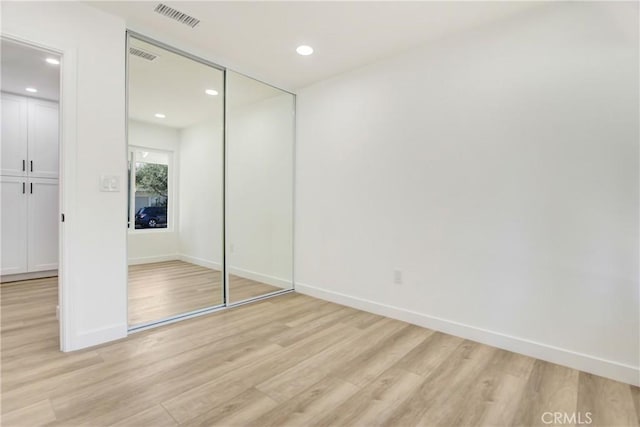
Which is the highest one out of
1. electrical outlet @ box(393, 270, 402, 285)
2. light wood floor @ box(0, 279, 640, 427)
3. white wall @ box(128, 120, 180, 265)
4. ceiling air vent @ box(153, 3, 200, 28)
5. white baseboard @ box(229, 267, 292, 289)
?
ceiling air vent @ box(153, 3, 200, 28)

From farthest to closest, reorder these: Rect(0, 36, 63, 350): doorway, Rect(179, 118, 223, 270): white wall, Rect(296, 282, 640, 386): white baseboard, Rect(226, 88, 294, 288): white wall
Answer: Rect(0, 36, 63, 350): doorway, Rect(226, 88, 294, 288): white wall, Rect(179, 118, 223, 270): white wall, Rect(296, 282, 640, 386): white baseboard

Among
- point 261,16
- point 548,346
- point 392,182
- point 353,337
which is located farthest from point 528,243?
point 261,16

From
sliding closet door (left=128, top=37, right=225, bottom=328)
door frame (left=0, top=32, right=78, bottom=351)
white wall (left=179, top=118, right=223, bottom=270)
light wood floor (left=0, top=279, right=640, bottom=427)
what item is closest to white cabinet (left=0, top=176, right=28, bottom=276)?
light wood floor (left=0, top=279, right=640, bottom=427)

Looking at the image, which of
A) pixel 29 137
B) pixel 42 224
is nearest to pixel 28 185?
pixel 42 224

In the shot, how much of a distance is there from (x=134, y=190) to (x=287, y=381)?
2097mm

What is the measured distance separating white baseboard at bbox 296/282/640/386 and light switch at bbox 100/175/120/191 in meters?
2.38

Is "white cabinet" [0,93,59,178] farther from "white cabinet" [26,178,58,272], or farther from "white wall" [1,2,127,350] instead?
"white wall" [1,2,127,350]

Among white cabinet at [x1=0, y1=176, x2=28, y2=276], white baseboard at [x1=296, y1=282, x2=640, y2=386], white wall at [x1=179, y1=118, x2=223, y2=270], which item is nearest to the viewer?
white baseboard at [x1=296, y1=282, x2=640, y2=386]

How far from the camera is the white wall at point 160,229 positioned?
281 centimetres

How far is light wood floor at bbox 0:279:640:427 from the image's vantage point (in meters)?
1.58

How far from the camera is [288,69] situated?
10.9 ft

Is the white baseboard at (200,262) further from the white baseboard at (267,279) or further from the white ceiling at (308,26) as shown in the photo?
the white ceiling at (308,26)

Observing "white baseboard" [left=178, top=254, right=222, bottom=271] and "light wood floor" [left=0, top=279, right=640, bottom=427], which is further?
"white baseboard" [left=178, top=254, right=222, bottom=271]

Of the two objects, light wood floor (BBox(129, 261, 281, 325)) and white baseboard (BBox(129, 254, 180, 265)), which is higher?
white baseboard (BBox(129, 254, 180, 265))
